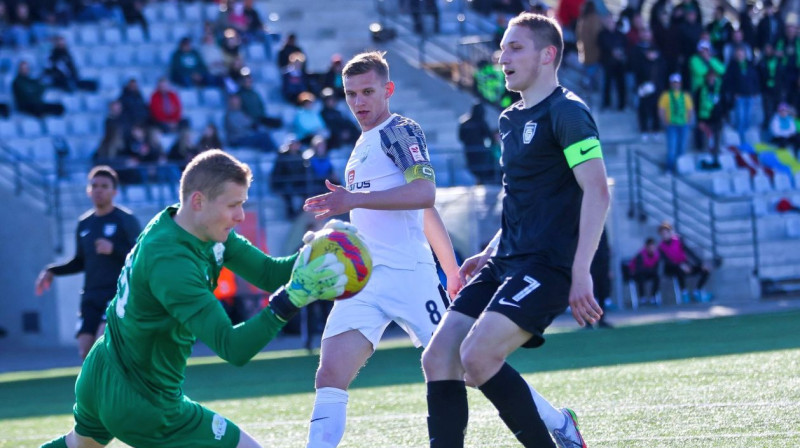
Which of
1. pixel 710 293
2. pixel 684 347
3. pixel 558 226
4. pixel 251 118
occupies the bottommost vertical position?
pixel 710 293

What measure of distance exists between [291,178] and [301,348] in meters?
3.22

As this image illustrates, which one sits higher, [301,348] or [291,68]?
[291,68]

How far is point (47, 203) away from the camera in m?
18.2

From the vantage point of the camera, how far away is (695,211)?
21.6m

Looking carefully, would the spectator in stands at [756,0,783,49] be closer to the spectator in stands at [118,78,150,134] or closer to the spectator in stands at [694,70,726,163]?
the spectator in stands at [694,70,726,163]

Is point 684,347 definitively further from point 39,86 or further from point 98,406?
point 39,86

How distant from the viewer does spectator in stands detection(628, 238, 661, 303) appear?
19.6 m

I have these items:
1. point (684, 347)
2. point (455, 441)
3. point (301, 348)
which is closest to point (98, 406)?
point (455, 441)

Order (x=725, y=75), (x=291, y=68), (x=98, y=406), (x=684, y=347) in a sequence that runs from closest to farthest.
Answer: (x=98, y=406), (x=684, y=347), (x=291, y=68), (x=725, y=75)

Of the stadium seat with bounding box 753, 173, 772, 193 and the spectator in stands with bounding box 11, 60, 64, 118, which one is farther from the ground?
the spectator in stands with bounding box 11, 60, 64, 118

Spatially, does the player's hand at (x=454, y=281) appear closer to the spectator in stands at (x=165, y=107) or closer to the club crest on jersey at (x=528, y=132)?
the club crest on jersey at (x=528, y=132)

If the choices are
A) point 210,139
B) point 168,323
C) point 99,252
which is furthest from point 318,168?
point 168,323

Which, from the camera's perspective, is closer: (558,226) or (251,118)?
(558,226)

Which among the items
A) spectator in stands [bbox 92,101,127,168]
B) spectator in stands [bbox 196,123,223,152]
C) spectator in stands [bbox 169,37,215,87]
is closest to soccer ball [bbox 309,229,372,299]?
spectator in stands [bbox 196,123,223,152]
